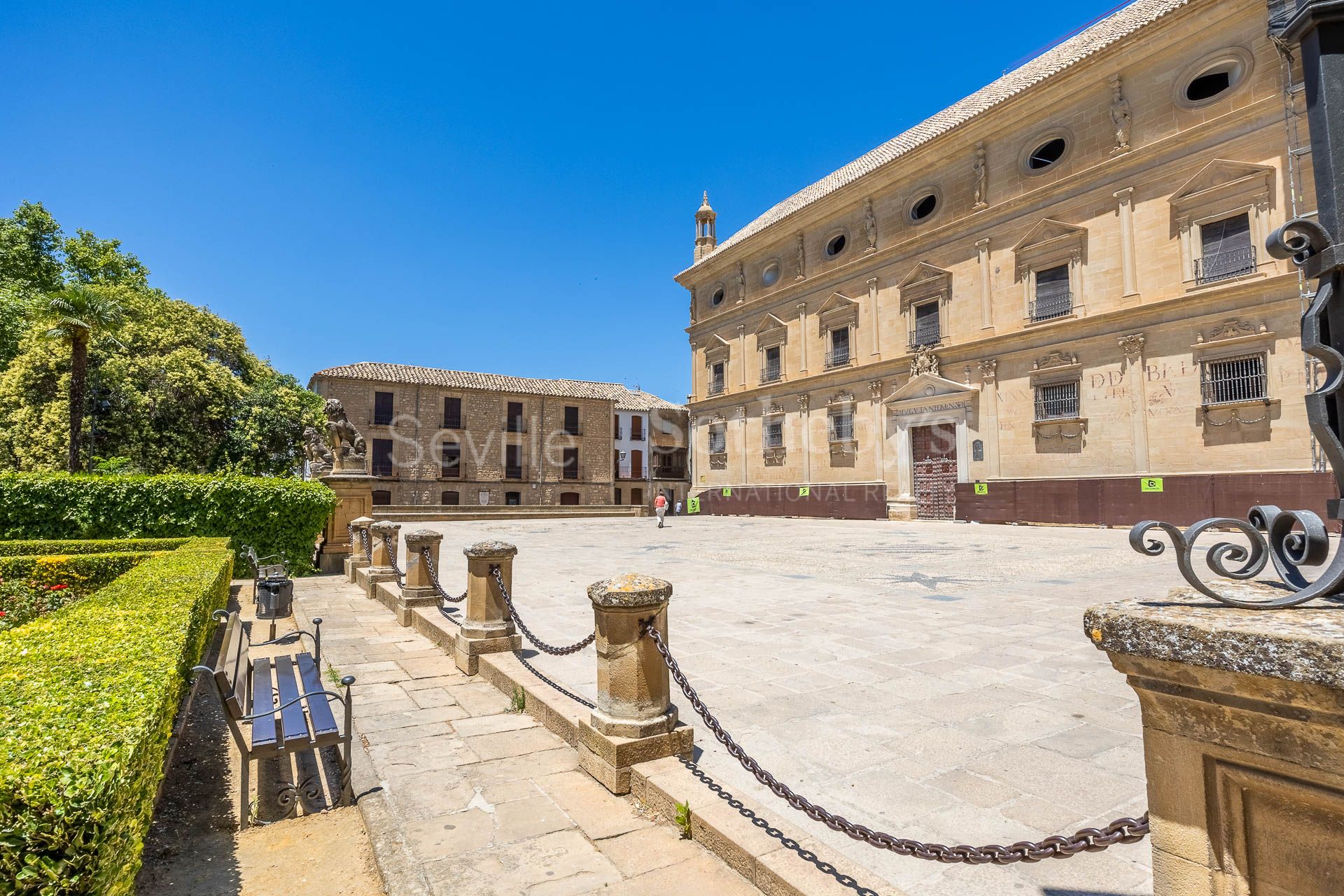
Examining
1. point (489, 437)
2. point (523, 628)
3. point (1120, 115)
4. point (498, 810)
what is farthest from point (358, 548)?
point (489, 437)

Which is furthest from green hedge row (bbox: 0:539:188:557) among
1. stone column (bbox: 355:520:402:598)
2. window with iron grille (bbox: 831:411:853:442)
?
window with iron grille (bbox: 831:411:853:442)

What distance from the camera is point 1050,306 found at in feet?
65.6

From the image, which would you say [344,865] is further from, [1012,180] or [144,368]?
[144,368]

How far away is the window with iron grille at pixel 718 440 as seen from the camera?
105ft

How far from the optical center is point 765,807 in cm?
303

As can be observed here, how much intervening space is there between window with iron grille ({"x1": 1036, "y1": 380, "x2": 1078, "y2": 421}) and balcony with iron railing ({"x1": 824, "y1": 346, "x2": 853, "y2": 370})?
7.47 meters

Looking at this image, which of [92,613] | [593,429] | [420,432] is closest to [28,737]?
[92,613]

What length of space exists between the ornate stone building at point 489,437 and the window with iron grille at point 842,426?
20328 millimetres

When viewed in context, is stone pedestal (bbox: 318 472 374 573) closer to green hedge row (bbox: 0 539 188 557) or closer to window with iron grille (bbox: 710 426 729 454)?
green hedge row (bbox: 0 539 188 557)

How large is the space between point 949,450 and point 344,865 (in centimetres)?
2223

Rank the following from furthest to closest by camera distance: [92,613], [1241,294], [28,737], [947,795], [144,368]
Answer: [144,368], [1241,294], [92,613], [947,795], [28,737]

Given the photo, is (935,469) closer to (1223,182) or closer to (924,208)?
(924,208)

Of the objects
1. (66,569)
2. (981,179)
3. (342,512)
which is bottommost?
(66,569)

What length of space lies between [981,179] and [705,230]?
16.2 metres
